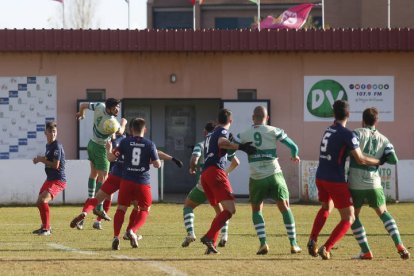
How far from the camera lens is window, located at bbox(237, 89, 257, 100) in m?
32.3

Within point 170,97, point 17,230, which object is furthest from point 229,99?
point 17,230

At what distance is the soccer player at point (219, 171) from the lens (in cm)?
1548

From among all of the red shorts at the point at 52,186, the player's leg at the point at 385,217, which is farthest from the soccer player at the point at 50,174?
the player's leg at the point at 385,217

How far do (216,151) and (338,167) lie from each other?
1.91 meters

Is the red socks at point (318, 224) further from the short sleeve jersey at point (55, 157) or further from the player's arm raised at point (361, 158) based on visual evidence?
the short sleeve jersey at point (55, 157)

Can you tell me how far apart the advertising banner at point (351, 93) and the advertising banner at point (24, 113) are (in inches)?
286

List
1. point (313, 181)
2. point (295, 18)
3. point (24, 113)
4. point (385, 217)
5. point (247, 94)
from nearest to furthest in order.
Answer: point (385, 217) < point (313, 181) < point (24, 113) < point (247, 94) < point (295, 18)

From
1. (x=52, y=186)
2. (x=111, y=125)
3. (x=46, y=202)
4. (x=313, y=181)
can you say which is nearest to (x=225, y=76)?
(x=313, y=181)

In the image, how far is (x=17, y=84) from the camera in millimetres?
32000

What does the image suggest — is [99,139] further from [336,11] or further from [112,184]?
[336,11]

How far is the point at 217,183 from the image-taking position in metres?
15.8

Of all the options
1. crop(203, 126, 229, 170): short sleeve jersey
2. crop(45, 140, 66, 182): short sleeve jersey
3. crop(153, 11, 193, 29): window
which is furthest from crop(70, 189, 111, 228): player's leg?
crop(153, 11, 193, 29): window

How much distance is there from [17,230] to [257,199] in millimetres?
6368

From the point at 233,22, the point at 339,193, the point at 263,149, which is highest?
the point at 233,22
